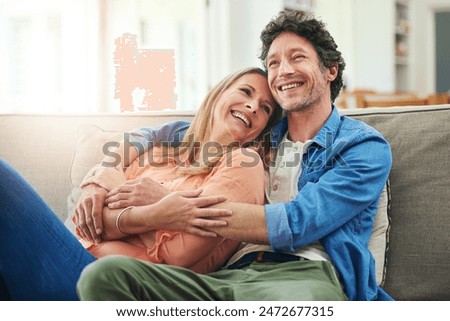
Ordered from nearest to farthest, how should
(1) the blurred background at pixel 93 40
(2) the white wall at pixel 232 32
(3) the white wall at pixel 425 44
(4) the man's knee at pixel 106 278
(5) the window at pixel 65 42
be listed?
(4) the man's knee at pixel 106 278, (1) the blurred background at pixel 93 40, (5) the window at pixel 65 42, (2) the white wall at pixel 232 32, (3) the white wall at pixel 425 44

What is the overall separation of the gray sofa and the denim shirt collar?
0.09m

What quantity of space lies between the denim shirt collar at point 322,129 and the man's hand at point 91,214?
1.19ft

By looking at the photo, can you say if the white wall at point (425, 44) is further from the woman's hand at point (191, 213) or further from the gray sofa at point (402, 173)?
the woman's hand at point (191, 213)

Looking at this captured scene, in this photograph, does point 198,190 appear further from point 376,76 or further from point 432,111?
point 376,76

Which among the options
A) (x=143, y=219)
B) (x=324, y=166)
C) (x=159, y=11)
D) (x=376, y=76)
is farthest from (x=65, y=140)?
(x=376, y=76)

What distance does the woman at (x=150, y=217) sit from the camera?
3.76ft

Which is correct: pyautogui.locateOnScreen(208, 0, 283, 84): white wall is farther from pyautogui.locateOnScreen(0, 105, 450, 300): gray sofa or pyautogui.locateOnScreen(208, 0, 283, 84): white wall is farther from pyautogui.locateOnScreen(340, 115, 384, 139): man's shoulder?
pyautogui.locateOnScreen(340, 115, 384, 139): man's shoulder

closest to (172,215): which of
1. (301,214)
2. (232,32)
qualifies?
(301,214)

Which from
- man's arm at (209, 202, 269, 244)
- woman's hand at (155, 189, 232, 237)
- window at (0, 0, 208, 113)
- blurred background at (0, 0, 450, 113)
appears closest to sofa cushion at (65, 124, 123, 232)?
woman's hand at (155, 189, 232, 237)

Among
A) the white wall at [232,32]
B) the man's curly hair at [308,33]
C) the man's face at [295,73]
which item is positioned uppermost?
the white wall at [232,32]

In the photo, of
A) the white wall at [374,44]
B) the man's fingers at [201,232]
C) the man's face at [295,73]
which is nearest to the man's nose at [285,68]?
the man's face at [295,73]

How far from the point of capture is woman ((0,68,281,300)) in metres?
1.14

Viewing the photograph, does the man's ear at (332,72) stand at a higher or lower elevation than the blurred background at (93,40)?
lower

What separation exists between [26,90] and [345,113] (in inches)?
71.4
